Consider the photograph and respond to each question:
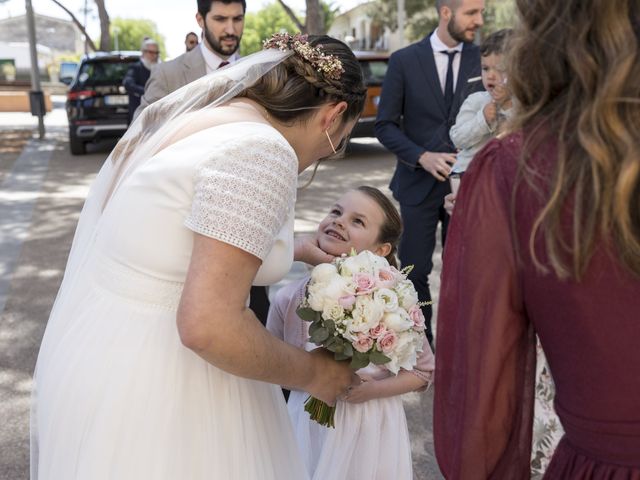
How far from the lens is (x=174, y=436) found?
197 cm

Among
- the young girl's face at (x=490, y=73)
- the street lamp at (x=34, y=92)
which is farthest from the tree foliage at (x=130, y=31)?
the young girl's face at (x=490, y=73)

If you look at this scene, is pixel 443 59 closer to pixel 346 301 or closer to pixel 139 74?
pixel 346 301

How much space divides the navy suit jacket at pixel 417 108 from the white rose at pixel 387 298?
247 cm

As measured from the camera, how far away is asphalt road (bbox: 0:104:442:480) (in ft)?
13.0

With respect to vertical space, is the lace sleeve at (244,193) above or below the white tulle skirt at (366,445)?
above

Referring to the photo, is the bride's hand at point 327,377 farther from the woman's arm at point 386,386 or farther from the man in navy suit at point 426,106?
the man in navy suit at point 426,106

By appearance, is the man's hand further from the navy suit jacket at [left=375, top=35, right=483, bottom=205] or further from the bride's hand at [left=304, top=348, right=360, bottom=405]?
the bride's hand at [left=304, top=348, right=360, bottom=405]

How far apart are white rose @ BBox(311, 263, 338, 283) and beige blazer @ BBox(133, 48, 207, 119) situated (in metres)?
2.82

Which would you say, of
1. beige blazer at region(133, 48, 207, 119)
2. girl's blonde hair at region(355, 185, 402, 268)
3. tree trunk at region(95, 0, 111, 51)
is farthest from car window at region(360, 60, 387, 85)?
tree trunk at region(95, 0, 111, 51)

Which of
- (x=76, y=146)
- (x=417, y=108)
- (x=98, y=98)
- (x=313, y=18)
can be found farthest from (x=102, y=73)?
(x=417, y=108)

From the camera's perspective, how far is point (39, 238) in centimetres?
789

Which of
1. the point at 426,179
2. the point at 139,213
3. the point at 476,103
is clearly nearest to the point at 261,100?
the point at 139,213

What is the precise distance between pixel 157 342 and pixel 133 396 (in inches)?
6.1

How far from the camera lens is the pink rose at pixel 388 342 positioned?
2.21 meters
